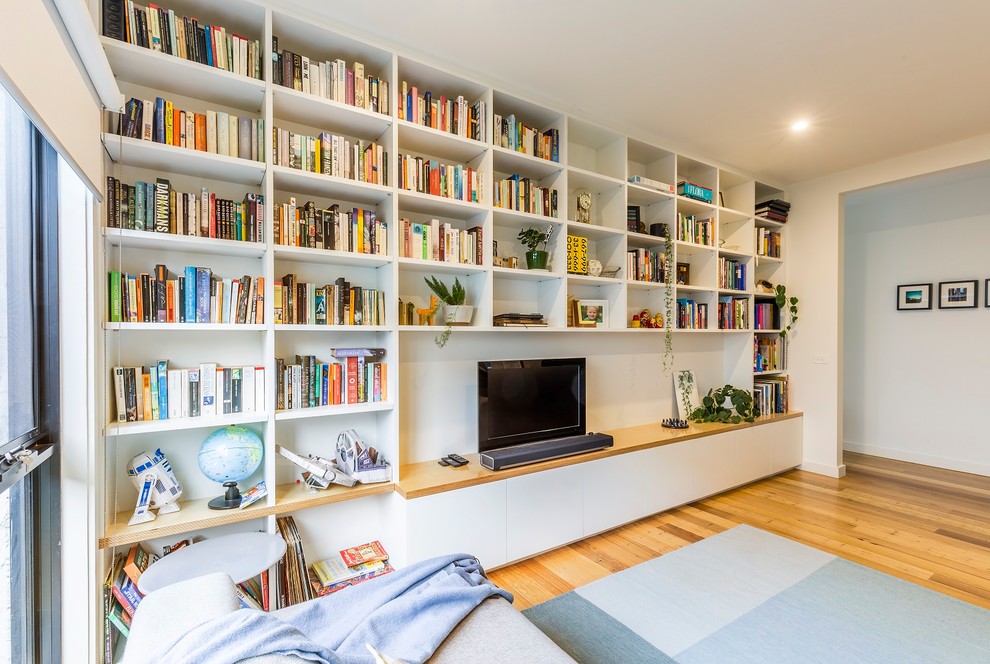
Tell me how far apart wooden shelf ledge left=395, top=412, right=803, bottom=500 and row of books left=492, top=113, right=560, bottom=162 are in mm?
1825

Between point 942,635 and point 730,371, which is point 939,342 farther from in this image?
point 942,635

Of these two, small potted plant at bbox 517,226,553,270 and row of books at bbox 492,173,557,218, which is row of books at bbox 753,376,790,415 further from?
row of books at bbox 492,173,557,218

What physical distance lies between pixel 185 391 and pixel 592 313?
230 cm

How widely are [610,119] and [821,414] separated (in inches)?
128

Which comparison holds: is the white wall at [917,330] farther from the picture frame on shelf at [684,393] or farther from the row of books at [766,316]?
the picture frame on shelf at [684,393]

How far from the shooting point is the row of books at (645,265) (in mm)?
3260

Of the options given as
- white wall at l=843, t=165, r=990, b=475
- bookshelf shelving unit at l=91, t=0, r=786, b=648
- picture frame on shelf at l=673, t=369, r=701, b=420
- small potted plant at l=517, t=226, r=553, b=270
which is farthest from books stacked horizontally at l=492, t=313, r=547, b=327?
white wall at l=843, t=165, r=990, b=475

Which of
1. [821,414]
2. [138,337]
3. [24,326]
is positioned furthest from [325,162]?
[821,414]

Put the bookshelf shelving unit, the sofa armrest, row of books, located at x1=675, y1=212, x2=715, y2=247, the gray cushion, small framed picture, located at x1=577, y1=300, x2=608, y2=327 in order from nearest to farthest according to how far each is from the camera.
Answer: the sofa armrest < the gray cushion < the bookshelf shelving unit < small framed picture, located at x1=577, y1=300, x2=608, y2=327 < row of books, located at x1=675, y1=212, x2=715, y2=247

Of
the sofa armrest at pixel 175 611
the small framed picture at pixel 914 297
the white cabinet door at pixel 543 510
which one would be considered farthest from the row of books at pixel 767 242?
the sofa armrest at pixel 175 611

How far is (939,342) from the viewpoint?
433cm

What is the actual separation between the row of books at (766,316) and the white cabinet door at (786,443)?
2.88 ft

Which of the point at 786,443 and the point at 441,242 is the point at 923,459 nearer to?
the point at 786,443

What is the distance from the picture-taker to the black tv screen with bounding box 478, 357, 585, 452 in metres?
2.63
